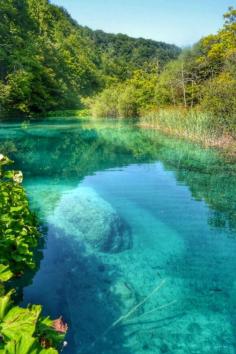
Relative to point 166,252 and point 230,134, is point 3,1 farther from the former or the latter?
point 166,252

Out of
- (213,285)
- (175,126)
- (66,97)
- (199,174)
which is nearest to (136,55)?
(66,97)

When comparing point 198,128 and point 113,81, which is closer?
point 198,128

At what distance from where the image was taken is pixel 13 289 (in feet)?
6.42

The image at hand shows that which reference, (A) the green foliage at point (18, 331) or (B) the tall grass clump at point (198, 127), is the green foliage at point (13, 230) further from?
(B) the tall grass clump at point (198, 127)

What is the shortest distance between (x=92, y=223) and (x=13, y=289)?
4943 mm

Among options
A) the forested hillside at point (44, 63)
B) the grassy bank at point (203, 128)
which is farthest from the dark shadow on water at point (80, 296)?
the forested hillside at point (44, 63)

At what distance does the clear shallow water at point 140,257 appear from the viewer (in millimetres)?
3719

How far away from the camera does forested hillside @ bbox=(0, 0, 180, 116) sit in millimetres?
39969

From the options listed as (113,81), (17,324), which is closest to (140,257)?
(17,324)

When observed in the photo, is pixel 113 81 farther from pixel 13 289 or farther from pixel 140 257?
pixel 13 289

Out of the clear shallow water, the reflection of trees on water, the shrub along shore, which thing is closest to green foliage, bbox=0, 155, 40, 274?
the shrub along shore

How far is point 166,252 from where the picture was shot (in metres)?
5.74

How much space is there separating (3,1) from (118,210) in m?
49.0

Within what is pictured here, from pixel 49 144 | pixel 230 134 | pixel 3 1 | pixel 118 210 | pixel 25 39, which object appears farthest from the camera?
pixel 25 39
